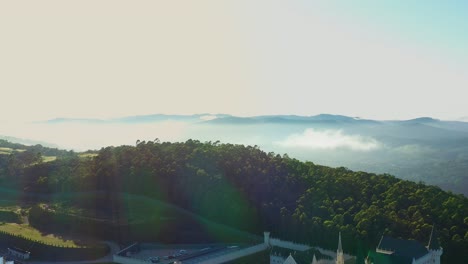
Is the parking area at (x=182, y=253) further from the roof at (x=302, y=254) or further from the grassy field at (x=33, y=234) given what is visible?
the grassy field at (x=33, y=234)

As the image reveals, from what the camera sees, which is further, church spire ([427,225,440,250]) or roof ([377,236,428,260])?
church spire ([427,225,440,250])

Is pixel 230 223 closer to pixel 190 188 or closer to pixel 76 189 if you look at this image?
pixel 190 188

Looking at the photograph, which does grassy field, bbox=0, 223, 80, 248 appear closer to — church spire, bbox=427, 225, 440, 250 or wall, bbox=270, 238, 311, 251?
wall, bbox=270, 238, 311, 251

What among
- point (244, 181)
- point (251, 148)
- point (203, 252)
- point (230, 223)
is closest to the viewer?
point (203, 252)

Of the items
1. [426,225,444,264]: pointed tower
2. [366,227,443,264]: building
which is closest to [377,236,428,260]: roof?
[366,227,443,264]: building

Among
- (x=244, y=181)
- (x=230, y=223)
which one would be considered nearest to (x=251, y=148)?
(x=244, y=181)
